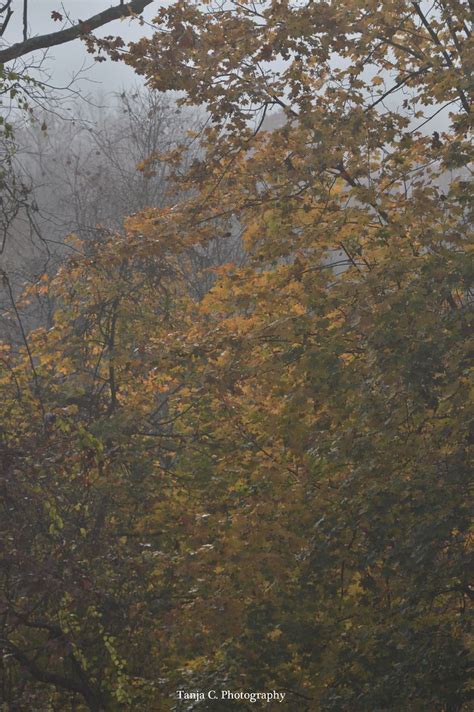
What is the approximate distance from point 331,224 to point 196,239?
170 centimetres

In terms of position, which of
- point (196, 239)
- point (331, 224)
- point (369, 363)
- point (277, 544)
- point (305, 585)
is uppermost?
point (196, 239)

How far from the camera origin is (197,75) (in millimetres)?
7582

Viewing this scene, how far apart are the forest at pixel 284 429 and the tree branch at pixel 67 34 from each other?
0.03 meters

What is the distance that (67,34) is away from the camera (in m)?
7.11

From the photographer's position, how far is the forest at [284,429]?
238 inches

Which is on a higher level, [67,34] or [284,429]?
[67,34]

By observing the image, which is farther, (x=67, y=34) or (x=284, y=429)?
(x=284, y=429)

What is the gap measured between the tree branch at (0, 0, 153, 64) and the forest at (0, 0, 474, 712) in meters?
0.03

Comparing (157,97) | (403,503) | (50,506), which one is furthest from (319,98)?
(157,97)

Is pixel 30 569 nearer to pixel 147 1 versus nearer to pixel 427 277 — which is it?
pixel 427 277

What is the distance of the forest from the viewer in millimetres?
6051

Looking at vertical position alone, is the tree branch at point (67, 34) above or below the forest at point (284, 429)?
above

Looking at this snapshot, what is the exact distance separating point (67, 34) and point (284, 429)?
388cm

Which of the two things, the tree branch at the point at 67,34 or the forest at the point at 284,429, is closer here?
the forest at the point at 284,429
